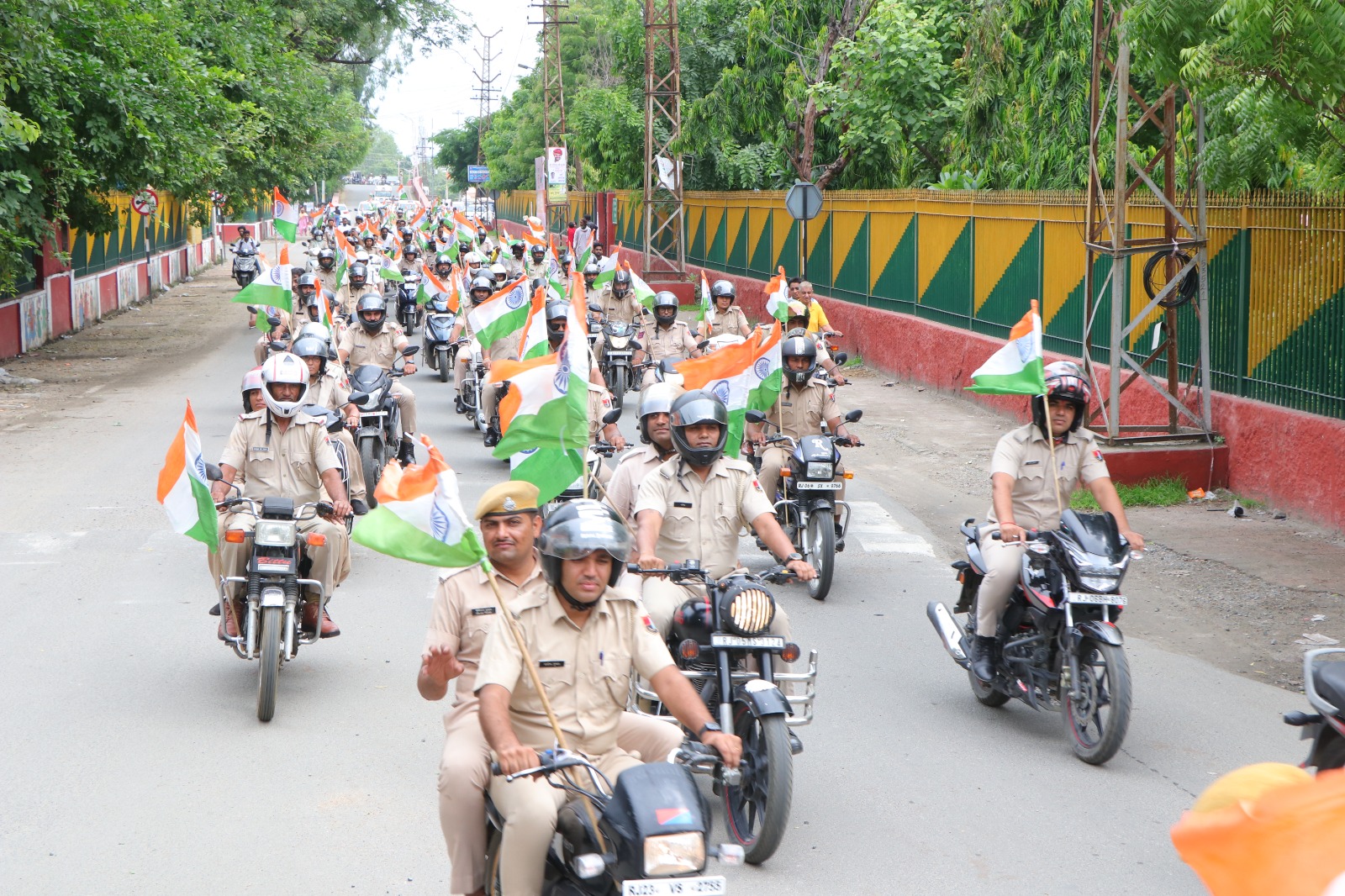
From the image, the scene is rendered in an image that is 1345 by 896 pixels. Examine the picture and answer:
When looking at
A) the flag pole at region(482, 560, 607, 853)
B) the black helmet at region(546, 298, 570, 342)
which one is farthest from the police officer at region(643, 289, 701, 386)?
the flag pole at region(482, 560, 607, 853)

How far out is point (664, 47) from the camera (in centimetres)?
3656

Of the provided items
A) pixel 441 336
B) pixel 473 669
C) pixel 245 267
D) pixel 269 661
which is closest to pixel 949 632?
pixel 473 669

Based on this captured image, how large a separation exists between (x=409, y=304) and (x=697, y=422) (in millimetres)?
23296

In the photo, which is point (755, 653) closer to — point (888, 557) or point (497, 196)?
point (888, 557)

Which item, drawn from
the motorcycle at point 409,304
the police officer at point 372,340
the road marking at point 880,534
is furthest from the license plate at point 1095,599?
the motorcycle at point 409,304

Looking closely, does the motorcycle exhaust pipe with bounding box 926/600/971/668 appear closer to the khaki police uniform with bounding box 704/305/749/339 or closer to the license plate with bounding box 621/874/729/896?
the license plate with bounding box 621/874/729/896

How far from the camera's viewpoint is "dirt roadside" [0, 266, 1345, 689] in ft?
29.7

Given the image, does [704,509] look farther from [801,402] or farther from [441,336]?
[441,336]

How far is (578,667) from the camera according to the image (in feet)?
15.0

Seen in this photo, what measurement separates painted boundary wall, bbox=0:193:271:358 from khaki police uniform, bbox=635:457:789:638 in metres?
19.5

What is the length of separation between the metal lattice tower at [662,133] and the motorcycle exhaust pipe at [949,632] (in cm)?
2617

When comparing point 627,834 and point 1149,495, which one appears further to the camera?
point 1149,495

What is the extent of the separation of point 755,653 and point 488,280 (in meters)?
13.9

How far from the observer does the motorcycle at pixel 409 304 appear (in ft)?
95.6
